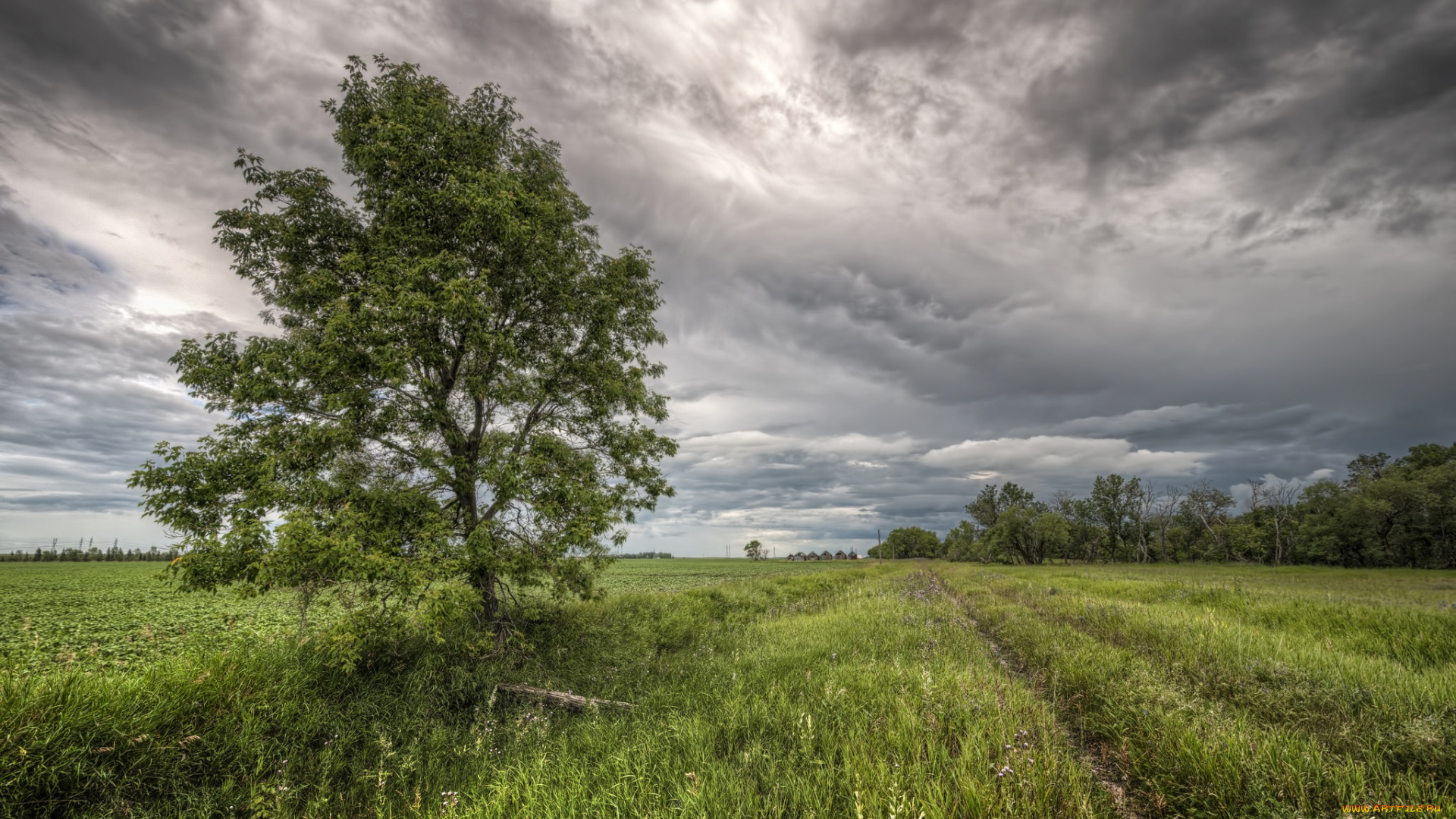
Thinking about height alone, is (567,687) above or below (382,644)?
below

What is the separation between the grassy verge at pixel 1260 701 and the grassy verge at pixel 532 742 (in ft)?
2.62

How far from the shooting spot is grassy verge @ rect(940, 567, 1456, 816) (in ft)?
13.5

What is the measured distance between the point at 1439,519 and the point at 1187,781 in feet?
300

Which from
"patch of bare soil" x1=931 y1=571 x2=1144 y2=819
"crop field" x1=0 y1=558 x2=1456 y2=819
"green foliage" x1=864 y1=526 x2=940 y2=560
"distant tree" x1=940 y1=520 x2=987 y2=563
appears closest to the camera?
"crop field" x1=0 y1=558 x2=1456 y2=819

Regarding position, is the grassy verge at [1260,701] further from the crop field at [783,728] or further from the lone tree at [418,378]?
the lone tree at [418,378]

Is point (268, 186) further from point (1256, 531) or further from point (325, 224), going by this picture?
point (1256, 531)

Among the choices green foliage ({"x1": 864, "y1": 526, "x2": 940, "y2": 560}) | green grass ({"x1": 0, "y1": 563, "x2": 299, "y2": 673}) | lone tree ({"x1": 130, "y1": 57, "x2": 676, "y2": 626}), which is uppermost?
lone tree ({"x1": 130, "y1": 57, "x2": 676, "y2": 626})

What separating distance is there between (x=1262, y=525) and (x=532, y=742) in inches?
4676

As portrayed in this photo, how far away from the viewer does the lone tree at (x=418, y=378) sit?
301 inches

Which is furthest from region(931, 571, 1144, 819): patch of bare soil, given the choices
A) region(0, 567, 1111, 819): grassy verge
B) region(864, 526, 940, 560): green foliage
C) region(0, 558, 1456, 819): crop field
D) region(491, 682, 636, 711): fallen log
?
region(864, 526, 940, 560): green foliage

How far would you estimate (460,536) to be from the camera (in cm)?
926

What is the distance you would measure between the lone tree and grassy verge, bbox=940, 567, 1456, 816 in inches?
330

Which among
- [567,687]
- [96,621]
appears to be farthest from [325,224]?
[96,621]

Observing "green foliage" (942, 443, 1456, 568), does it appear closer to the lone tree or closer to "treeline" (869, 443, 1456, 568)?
"treeline" (869, 443, 1456, 568)
